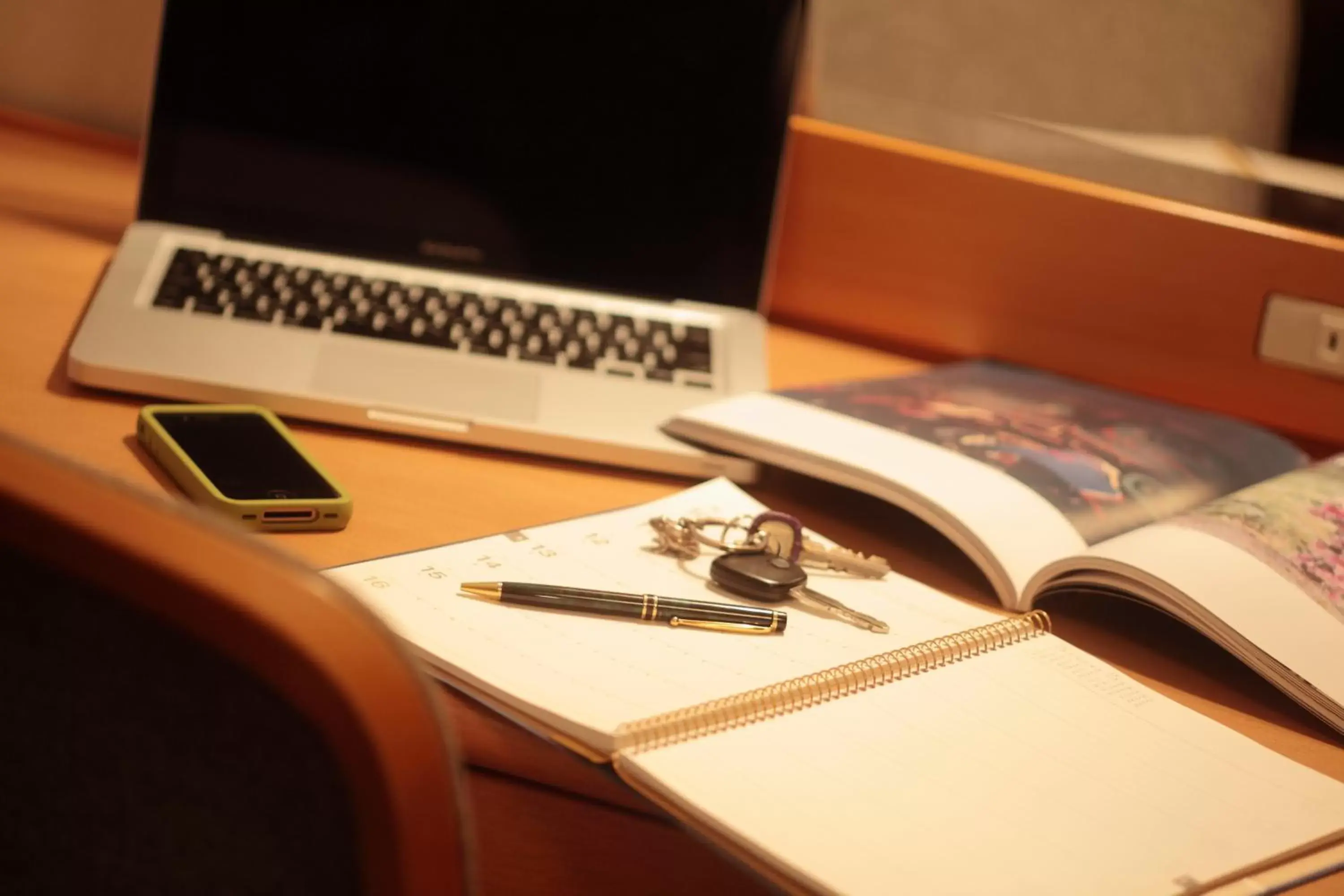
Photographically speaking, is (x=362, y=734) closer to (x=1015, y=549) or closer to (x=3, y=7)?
(x=1015, y=549)

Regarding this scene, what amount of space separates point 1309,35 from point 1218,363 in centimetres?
34

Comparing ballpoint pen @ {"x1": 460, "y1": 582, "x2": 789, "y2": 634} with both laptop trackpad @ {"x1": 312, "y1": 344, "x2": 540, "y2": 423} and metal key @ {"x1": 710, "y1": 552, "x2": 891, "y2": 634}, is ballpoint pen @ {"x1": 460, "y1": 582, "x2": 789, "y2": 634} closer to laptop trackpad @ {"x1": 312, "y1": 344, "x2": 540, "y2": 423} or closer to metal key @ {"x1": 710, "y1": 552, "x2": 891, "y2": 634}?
metal key @ {"x1": 710, "y1": 552, "x2": 891, "y2": 634}

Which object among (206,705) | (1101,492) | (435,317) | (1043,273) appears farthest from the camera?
(1043,273)

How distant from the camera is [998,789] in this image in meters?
0.54

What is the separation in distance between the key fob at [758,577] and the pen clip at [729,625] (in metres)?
0.03

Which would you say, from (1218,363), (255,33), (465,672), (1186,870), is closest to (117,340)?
(255,33)

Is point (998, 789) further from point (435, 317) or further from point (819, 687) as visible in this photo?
point (435, 317)

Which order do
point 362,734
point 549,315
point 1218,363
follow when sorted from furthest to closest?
point 1218,363 < point 549,315 < point 362,734

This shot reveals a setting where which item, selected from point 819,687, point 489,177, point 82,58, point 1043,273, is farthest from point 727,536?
point 82,58

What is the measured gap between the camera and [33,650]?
0.32m

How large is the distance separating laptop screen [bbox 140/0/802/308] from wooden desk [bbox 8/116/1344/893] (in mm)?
127

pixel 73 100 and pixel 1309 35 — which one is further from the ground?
pixel 1309 35

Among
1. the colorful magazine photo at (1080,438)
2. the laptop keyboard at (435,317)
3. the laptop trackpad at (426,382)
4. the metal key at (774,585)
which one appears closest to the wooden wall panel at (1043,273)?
the colorful magazine photo at (1080,438)

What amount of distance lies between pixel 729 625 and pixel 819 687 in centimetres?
7
